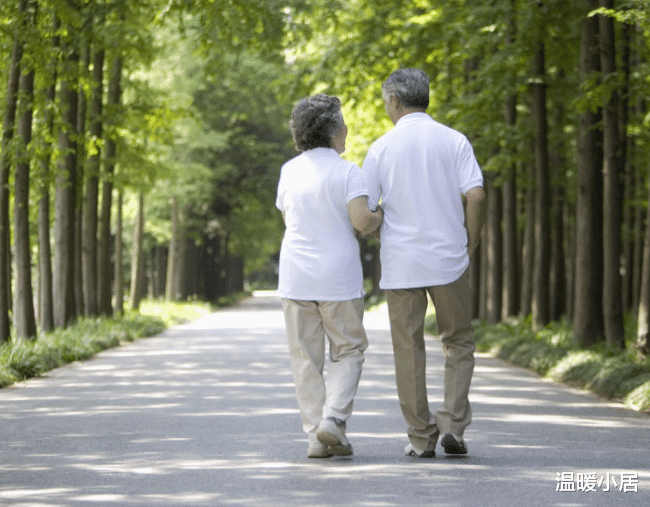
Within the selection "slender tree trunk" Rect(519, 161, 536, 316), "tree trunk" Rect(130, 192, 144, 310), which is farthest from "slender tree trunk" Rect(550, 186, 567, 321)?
"tree trunk" Rect(130, 192, 144, 310)

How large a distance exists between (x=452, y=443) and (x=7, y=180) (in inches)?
403

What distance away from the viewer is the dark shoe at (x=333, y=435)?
624 centimetres

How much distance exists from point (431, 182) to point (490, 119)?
13.4 metres

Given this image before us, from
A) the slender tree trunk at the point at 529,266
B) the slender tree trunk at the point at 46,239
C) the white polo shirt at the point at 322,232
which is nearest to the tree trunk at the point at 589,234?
the slender tree trunk at the point at 529,266

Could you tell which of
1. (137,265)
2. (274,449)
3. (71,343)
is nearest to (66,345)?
(71,343)

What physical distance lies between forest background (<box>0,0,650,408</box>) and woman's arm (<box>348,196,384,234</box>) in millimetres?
6021

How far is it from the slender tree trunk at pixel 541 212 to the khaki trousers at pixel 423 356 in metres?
11.9

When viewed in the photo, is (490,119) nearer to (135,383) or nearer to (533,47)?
(533,47)

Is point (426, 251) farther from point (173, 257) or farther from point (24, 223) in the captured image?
point (173, 257)

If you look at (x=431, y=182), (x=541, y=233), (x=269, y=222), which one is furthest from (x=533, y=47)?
(x=269, y=222)

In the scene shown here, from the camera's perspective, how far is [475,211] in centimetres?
630

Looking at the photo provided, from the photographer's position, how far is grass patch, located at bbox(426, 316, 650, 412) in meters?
10.7

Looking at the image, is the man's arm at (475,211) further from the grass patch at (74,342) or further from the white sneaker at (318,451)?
the grass patch at (74,342)

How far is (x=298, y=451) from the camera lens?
6953 mm
